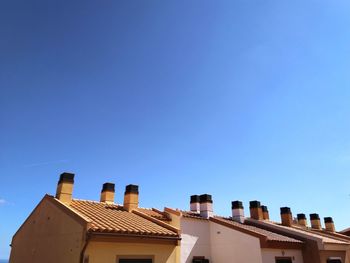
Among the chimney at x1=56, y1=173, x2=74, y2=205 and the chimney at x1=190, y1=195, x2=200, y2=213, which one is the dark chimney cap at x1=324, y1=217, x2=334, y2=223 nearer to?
the chimney at x1=190, y1=195, x2=200, y2=213

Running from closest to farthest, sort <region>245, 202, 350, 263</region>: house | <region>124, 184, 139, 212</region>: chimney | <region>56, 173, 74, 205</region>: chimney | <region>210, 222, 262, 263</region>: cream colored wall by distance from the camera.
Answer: <region>56, 173, 74, 205</region>: chimney → <region>210, 222, 262, 263</region>: cream colored wall → <region>124, 184, 139, 212</region>: chimney → <region>245, 202, 350, 263</region>: house

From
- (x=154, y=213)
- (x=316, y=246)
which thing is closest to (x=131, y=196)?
(x=154, y=213)

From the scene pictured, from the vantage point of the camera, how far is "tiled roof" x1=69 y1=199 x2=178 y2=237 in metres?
10.9

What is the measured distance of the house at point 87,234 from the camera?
10336 mm

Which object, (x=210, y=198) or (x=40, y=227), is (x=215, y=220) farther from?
(x=40, y=227)

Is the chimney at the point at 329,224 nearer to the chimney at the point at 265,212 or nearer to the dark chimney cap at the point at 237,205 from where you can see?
the chimney at the point at 265,212

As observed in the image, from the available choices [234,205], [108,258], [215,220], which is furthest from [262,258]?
[108,258]

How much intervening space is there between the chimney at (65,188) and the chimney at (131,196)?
121 inches

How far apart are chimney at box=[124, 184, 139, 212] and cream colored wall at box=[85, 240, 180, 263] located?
3.59 metres

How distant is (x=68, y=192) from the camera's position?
13.1 meters

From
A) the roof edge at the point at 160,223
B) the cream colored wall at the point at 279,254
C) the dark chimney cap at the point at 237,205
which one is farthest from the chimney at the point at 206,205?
the roof edge at the point at 160,223

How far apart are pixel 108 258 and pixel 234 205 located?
1207 cm

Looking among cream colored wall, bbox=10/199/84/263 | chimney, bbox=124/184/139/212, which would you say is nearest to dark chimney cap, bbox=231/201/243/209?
chimney, bbox=124/184/139/212

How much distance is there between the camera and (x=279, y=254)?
1591 cm
